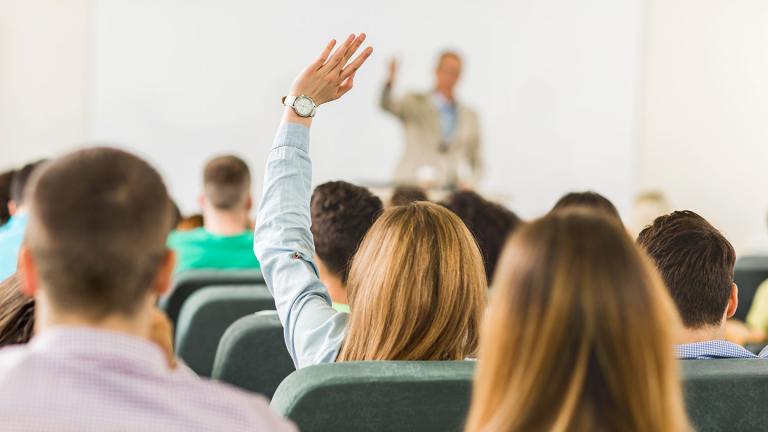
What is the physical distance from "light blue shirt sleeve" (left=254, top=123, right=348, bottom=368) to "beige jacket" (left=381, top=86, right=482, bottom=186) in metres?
4.44

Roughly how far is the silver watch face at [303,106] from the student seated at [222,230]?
1728 millimetres

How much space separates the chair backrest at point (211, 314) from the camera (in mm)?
2639

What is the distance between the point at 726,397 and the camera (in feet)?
4.80

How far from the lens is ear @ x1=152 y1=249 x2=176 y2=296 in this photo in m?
1.09

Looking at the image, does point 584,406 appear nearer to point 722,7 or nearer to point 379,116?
point 379,116

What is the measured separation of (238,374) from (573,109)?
5.71 meters

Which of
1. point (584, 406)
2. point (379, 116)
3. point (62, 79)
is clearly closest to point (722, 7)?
point (379, 116)

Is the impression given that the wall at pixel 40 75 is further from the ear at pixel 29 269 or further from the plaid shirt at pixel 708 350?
the ear at pixel 29 269

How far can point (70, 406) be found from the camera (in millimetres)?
955

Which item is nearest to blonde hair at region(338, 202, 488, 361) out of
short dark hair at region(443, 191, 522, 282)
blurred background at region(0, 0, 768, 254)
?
short dark hair at region(443, 191, 522, 282)

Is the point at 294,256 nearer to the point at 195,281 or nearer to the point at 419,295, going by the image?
the point at 419,295

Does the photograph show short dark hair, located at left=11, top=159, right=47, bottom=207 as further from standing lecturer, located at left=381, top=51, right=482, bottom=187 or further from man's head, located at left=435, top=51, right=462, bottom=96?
man's head, located at left=435, top=51, right=462, bottom=96

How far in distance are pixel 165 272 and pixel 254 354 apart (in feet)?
3.86

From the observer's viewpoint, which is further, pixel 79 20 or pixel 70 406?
pixel 79 20
